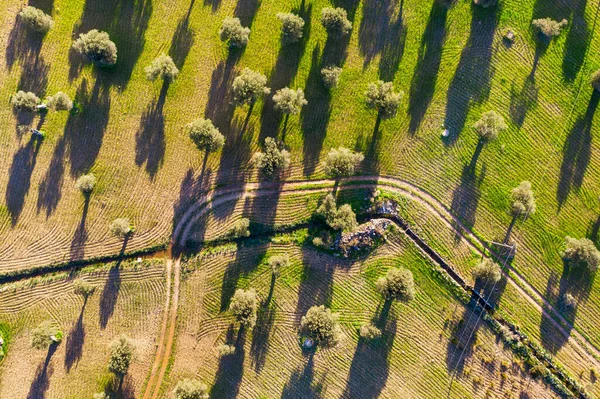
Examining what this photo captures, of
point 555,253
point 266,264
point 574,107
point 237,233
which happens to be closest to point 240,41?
point 237,233

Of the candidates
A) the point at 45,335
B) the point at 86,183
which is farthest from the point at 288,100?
the point at 45,335

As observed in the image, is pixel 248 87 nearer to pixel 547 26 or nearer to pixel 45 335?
pixel 45 335

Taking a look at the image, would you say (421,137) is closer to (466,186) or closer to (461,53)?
(466,186)

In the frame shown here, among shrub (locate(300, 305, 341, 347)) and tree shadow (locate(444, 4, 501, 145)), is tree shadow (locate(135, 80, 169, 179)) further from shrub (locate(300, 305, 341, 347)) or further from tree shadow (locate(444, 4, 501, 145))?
tree shadow (locate(444, 4, 501, 145))

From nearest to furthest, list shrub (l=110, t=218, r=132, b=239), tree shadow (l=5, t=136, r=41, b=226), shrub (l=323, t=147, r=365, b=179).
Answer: shrub (l=323, t=147, r=365, b=179)
shrub (l=110, t=218, r=132, b=239)
tree shadow (l=5, t=136, r=41, b=226)

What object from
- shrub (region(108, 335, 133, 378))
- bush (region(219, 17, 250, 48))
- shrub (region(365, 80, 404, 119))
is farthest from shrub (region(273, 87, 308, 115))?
shrub (region(108, 335, 133, 378))

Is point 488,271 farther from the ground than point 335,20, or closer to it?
closer to it

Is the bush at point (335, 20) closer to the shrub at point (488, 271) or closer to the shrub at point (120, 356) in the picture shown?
the shrub at point (488, 271)
